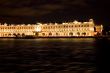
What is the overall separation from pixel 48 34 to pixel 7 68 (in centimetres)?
12354

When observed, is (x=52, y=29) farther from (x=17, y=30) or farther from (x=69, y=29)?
(x=17, y=30)

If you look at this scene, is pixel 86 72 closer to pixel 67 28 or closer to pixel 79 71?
pixel 79 71

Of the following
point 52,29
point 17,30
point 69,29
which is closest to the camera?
point 69,29

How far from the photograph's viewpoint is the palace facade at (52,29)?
133 meters

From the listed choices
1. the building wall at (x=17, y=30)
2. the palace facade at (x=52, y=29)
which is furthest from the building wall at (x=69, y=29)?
the building wall at (x=17, y=30)

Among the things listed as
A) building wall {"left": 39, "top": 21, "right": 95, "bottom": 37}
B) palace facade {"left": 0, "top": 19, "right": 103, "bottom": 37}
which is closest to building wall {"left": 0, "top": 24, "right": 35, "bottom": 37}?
palace facade {"left": 0, "top": 19, "right": 103, "bottom": 37}

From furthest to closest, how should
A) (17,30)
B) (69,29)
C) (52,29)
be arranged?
1. (17,30)
2. (52,29)
3. (69,29)

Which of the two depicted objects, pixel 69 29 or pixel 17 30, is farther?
pixel 17 30

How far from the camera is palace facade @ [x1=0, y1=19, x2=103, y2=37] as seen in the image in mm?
132875

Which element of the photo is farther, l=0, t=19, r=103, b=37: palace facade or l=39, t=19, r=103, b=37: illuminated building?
l=0, t=19, r=103, b=37: palace facade

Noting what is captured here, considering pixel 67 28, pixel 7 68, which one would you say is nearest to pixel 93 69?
pixel 7 68

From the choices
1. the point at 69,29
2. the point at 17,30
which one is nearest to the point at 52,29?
the point at 69,29

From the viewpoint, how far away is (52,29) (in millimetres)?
140000

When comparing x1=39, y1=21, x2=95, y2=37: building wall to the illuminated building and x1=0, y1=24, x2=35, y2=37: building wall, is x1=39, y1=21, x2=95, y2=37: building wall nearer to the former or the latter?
the illuminated building
